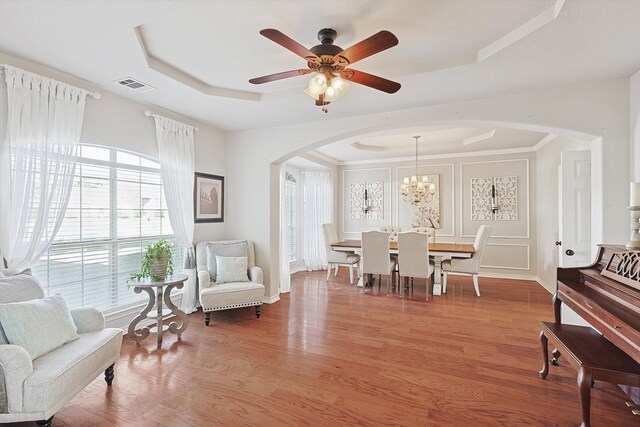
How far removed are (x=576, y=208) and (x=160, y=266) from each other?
4452mm

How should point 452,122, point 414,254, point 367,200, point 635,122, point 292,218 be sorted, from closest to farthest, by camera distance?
point 635,122
point 452,122
point 414,254
point 292,218
point 367,200

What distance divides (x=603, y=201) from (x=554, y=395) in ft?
6.03

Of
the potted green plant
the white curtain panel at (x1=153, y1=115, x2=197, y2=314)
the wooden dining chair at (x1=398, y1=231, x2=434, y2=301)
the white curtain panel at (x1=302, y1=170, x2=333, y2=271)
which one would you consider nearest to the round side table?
the potted green plant

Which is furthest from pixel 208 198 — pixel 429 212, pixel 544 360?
pixel 429 212

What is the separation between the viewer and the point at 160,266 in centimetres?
308

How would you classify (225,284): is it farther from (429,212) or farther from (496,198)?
(496,198)

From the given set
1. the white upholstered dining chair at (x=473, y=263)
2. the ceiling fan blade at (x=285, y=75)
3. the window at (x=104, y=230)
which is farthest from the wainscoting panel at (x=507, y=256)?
the window at (x=104, y=230)

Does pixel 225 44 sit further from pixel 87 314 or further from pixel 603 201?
pixel 603 201

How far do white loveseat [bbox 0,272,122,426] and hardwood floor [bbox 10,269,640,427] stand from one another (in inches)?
12.6

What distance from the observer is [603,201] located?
2.79 m

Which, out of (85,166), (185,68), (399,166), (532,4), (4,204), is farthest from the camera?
(399,166)

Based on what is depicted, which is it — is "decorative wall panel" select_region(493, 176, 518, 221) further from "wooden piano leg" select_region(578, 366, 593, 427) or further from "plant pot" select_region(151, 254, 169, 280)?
"plant pot" select_region(151, 254, 169, 280)

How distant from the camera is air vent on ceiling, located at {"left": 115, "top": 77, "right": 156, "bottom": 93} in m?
2.86

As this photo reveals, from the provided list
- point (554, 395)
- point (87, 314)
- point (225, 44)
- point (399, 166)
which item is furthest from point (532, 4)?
point (399, 166)
